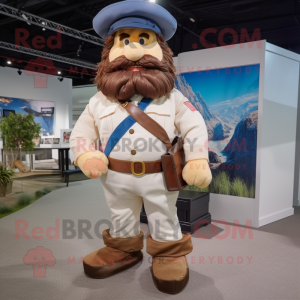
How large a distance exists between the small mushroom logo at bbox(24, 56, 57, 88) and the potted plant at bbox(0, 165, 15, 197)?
4988 mm

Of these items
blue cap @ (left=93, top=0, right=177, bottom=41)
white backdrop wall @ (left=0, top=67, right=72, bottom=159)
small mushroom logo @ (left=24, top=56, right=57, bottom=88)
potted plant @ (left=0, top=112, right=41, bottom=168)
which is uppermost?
small mushroom logo @ (left=24, top=56, right=57, bottom=88)

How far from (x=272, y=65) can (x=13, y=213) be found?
320 centimetres

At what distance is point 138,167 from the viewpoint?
1.71 meters

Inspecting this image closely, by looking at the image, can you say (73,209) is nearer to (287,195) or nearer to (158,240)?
(158,240)

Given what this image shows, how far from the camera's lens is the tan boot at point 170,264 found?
1.74 meters

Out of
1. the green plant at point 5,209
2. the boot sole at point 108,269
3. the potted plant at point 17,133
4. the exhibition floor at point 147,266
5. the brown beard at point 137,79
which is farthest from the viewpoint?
the potted plant at point 17,133

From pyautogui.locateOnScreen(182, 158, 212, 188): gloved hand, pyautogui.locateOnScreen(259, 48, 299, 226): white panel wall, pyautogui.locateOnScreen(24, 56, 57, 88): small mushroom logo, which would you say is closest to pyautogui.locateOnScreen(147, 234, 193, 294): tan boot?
pyautogui.locateOnScreen(182, 158, 212, 188): gloved hand

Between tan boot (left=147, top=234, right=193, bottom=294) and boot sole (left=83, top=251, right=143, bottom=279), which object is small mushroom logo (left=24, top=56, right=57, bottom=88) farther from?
tan boot (left=147, top=234, right=193, bottom=294)

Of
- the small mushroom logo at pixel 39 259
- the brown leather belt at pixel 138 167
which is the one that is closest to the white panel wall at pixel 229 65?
the brown leather belt at pixel 138 167

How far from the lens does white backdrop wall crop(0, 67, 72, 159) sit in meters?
7.45

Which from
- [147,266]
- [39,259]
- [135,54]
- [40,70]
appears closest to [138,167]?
[135,54]

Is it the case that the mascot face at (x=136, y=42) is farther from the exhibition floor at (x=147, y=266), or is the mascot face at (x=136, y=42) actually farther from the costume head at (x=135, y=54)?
the exhibition floor at (x=147, y=266)

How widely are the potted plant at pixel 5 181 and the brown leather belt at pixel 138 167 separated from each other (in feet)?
7.87

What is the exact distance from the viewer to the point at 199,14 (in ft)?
20.1
